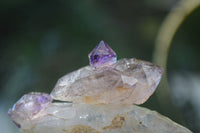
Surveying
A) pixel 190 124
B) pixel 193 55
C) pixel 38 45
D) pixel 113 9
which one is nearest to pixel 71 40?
pixel 38 45

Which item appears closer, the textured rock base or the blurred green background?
the textured rock base

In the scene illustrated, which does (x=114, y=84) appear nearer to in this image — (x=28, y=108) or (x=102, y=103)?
(x=102, y=103)

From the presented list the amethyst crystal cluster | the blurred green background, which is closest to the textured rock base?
the amethyst crystal cluster

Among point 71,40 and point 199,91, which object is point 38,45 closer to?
point 71,40

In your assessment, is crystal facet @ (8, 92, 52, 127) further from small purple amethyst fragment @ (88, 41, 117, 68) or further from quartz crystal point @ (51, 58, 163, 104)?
small purple amethyst fragment @ (88, 41, 117, 68)

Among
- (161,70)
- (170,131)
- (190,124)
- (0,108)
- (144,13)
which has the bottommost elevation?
(190,124)

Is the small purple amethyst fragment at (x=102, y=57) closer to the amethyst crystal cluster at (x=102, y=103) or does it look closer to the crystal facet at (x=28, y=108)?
the amethyst crystal cluster at (x=102, y=103)
